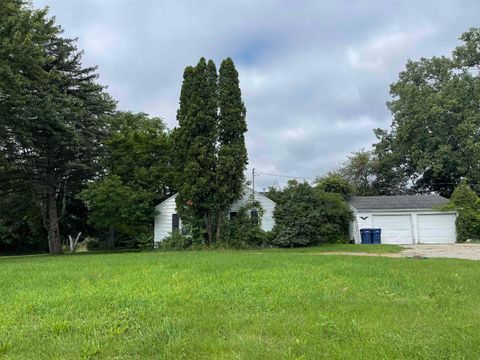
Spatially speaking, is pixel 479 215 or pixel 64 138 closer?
pixel 64 138

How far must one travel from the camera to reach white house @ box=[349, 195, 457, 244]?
24766mm

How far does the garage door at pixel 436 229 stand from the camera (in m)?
24.6

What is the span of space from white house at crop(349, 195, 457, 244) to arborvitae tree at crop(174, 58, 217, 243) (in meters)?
9.41

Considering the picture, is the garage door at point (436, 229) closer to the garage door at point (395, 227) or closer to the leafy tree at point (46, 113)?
the garage door at point (395, 227)

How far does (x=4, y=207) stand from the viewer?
24766 mm

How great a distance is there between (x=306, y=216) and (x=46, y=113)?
13.7 metres

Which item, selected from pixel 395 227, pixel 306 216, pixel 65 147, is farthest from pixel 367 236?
pixel 65 147

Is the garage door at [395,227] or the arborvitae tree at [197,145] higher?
the arborvitae tree at [197,145]

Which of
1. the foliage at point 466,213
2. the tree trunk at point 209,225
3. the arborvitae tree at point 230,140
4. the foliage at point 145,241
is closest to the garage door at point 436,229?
the foliage at point 466,213

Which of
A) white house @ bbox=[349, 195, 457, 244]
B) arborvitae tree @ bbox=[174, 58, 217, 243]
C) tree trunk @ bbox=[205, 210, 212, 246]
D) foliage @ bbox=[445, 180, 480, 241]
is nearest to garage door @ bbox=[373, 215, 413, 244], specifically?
white house @ bbox=[349, 195, 457, 244]

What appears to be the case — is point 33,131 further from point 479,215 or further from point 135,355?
point 479,215

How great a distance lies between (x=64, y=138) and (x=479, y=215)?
22892mm

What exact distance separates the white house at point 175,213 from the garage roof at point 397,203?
582 centimetres

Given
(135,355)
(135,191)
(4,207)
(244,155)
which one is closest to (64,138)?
(135,191)
